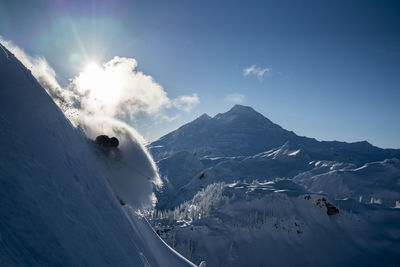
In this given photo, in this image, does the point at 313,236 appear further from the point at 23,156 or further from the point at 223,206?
the point at 23,156

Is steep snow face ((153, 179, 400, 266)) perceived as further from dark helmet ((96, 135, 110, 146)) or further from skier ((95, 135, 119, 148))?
dark helmet ((96, 135, 110, 146))

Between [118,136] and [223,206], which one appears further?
[223,206]

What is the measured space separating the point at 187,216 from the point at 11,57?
186221 millimetres

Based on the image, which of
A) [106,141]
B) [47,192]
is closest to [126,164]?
[106,141]

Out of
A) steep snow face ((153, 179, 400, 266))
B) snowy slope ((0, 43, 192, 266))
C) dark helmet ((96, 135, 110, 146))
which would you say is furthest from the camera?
steep snow face ((153, 179, 400, 266))

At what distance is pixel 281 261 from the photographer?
126500 millimetres

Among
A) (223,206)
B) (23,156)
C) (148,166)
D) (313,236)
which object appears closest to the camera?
(23,156)

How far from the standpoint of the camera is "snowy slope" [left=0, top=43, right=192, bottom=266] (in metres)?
3.62

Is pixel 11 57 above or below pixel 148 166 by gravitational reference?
above

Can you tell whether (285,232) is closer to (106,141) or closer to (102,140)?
(106,141)

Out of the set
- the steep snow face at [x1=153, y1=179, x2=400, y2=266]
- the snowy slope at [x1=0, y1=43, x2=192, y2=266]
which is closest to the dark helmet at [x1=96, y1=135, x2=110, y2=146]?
the snowy slope at [x1=0, y1=43, x2=192, y2=266]

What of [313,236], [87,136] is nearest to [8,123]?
[87,136]

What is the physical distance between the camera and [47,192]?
456 centimetres

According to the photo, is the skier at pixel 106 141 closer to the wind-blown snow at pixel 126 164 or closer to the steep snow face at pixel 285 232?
the wind-blown snow at pixel 126 164
